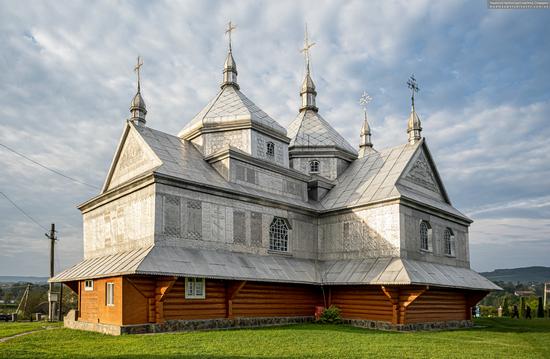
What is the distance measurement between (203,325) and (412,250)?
10.1 m

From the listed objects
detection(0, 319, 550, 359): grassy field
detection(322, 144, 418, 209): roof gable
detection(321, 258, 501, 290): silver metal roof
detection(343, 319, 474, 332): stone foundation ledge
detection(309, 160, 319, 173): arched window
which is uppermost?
detection(309, 160, 319, 173): arched window

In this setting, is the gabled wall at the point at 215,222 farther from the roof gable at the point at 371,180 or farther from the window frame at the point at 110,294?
the roof gable at the point at 371,180

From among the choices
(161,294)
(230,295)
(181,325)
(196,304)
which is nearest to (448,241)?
(230,295)

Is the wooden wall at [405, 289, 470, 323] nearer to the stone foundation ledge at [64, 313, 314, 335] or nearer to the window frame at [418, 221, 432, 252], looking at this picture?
the window frame at [418, 221, 432, 252]

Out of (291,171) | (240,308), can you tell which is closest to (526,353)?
(240,308)

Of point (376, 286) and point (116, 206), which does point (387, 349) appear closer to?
point (376, 286)

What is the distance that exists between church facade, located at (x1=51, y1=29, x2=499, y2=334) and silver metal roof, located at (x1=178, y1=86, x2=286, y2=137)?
86 millimetres

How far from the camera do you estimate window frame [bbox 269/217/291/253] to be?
22266 millimetres

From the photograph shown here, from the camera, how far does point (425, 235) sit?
23516 millimetres

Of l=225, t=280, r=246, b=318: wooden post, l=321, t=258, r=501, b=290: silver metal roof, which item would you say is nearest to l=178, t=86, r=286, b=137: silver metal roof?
l=321, t=258, r=501, b=290: silver metal roof

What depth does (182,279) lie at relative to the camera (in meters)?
17.7

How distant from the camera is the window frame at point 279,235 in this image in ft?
73.0

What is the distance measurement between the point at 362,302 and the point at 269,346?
30.1 ft

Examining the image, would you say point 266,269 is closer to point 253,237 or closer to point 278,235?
point 253,237
